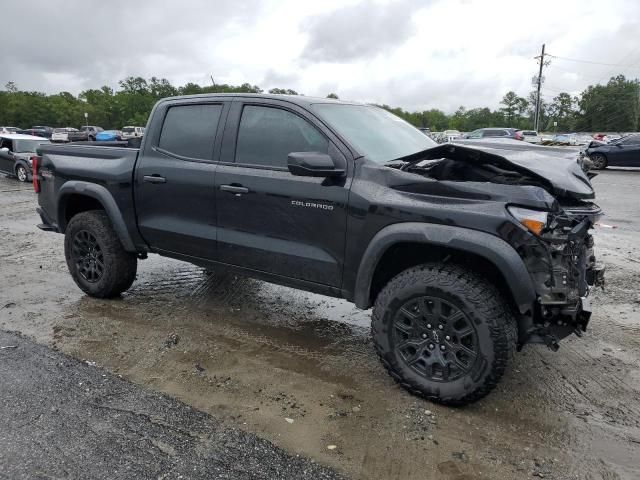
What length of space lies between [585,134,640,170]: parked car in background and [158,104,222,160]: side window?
18396 mm

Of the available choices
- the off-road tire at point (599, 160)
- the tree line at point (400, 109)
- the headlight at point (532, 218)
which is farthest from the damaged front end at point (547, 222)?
the tree line at point (400, 109)

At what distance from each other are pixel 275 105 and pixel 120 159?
1.68m

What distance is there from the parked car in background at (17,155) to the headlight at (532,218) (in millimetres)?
15749

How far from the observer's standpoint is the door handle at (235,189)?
3.83 metres

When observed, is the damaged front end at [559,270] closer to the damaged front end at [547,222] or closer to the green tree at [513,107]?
the damaged front end at [547,222]

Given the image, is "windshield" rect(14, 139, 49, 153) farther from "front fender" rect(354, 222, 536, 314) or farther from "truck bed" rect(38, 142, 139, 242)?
"front fender" rect(354, 222, 536, 314)

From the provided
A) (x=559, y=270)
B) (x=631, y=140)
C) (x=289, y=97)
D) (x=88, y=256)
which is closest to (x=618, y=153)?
(x=631, y=140)

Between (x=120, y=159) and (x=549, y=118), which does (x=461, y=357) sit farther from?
(x=549, y=118)

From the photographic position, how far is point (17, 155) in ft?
50.9

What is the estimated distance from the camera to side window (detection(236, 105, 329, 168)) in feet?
12.0

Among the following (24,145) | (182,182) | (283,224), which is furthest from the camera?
(24,145)

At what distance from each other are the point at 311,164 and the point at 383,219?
22.4 inches

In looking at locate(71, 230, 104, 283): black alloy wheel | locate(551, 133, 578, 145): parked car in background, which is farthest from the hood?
locate(551, 133, 578, 145): parked car in background

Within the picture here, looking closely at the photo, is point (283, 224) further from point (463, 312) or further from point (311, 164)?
point (463, 312)
